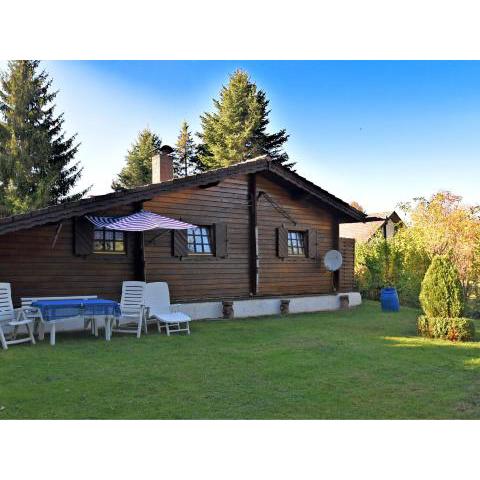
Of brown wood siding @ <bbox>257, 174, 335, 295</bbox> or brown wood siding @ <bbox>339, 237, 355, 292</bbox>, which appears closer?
brown wood siding @ <bbox>257, 174, 335, 295</bbox>

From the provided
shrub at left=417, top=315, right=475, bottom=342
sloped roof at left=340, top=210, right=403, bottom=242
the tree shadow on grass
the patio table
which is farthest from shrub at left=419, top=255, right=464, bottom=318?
sloped roof at left=340, top=210, right=403, bottom=242

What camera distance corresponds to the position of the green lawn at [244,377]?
480 centimetres

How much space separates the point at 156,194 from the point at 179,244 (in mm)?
1327

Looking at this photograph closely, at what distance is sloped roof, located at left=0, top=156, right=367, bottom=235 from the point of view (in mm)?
8891

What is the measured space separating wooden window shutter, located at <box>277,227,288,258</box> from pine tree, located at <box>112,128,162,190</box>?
1886 centimetres

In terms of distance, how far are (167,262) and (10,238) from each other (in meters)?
3.40

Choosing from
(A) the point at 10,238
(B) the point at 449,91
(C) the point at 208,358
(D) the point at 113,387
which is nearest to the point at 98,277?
(A) the point at 10,238

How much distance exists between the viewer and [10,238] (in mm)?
9492

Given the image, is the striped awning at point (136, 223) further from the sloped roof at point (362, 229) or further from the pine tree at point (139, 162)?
the sloped roof at point (362, 229)

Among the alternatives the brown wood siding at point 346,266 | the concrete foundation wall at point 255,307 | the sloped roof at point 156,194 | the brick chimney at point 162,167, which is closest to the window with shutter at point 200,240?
the sloped roof at point 156,194

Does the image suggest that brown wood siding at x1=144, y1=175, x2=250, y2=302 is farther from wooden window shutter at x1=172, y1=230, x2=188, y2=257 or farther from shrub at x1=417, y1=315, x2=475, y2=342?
shrub at x1=417, y1=315, x2=475, y2=342

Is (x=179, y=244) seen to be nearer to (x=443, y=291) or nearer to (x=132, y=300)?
(x=132, y=300)
